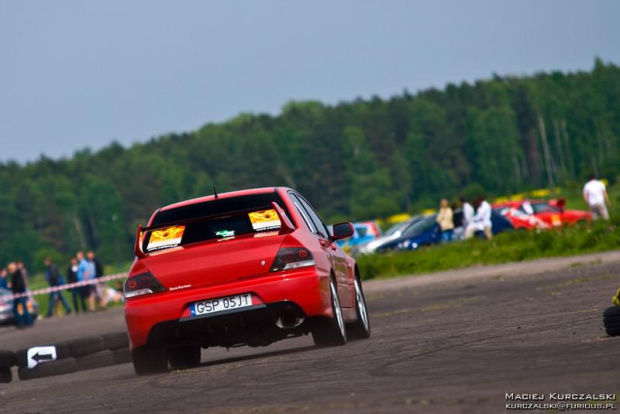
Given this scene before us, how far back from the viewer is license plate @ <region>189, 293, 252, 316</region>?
1177cm

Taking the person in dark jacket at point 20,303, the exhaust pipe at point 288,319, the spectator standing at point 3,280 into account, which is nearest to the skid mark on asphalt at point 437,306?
the exhaust pipe at point 288,319

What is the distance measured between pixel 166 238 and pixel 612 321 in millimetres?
4114

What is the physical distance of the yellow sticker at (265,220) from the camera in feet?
40.1

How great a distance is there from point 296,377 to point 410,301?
12596mm

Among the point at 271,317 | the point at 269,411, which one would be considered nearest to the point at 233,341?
the point at 271,317

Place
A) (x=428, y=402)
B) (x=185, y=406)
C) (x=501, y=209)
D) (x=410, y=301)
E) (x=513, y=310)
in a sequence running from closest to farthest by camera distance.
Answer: (x=428, y=402) < (x=185, y=406) < (x=513, y=310) < (x=410, y=301) < (x=501, y=209)

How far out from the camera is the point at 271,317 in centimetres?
1184

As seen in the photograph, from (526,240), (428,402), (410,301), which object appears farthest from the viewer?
(526,240)

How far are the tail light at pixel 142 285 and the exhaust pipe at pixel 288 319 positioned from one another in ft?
3.23

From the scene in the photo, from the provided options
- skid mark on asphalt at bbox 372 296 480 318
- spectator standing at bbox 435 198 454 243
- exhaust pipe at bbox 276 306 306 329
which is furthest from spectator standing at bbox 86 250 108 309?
exhaust pipe at bbox 276 306 306 329

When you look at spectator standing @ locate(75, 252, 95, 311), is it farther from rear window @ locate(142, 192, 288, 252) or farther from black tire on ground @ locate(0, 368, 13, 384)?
rear window @ locate(142, 192, 288, 252)

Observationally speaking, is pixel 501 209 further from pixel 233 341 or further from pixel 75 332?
pixel 233 341

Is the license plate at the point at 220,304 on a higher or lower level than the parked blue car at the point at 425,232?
higher

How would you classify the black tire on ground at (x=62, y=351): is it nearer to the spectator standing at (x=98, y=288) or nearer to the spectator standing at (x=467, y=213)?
the spectator standing at (x=467, y=213)
